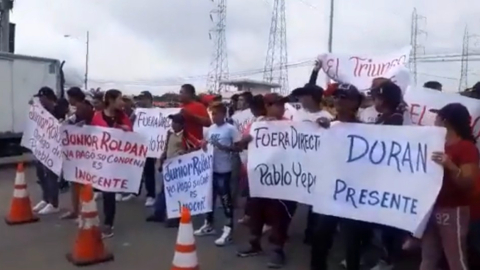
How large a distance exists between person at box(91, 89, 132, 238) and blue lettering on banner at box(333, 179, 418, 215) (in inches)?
133

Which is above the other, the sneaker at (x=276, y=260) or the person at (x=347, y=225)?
the person at (x=347, y=225)

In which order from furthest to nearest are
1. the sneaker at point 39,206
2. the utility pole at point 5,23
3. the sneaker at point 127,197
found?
the utility pole at point 5,23 < the sneaker at point 127,197 < the sneaker at point 39,206

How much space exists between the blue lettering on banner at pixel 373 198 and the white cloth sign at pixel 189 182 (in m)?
2.24

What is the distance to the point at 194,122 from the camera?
27.5 ft

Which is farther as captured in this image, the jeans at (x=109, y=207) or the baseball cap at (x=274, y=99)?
the jeans at (x=109, y=207)

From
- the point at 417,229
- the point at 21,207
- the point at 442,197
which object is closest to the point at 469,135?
the point at 442,197

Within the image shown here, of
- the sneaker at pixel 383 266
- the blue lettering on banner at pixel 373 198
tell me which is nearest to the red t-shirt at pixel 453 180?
the blue lettering on banner at pixel 373 198

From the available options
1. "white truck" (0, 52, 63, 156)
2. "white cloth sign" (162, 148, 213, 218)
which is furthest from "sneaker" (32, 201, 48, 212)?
"white truck" (0, 52, 63, 156)

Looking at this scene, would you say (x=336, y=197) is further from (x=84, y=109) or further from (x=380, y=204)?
(x=84, y=109)

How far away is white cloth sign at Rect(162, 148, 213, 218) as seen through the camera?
7582 millimetres

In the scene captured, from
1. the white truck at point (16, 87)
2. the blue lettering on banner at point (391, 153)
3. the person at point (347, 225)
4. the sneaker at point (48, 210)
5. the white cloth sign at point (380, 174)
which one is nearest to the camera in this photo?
the white cloth sign at point (380, 174)

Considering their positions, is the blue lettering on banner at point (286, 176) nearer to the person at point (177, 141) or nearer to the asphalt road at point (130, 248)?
the asphalt road at point (130, 248)

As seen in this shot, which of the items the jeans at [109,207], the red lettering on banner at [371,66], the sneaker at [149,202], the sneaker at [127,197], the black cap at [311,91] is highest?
the red lettering on banner at [371,66]

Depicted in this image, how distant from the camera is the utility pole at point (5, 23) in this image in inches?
917
